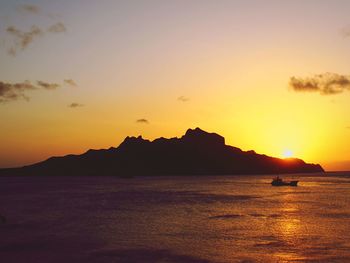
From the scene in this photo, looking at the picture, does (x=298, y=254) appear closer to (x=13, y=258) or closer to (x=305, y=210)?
(x=13, y=258)

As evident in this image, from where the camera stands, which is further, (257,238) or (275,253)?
(257,238)

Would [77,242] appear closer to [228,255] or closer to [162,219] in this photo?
[228,255]

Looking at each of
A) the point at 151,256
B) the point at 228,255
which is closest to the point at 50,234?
the point at 151,256

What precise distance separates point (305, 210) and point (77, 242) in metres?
43.0

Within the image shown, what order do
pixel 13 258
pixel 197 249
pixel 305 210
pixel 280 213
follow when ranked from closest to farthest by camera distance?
pixel 13 258 < pixel 197 249 < pixel 280 213 < pixel 305 210

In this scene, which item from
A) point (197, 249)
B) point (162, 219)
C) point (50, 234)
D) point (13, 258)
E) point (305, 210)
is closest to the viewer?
point (13, 258)

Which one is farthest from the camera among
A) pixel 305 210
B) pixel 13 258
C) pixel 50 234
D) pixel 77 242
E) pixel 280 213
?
pixel 305 210

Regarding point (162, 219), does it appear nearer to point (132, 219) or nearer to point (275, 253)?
point (132, 219)

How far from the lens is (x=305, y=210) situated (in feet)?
238

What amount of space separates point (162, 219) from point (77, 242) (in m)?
18.9

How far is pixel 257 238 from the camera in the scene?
4309cm

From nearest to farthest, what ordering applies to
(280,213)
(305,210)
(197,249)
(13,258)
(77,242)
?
(13,258) → (197,249) → (77,242) → (280,213) → (305,210)

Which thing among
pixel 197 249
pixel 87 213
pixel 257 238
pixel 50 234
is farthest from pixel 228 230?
pixel 87 213

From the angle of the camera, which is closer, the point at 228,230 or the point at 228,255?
the point at 228,255
